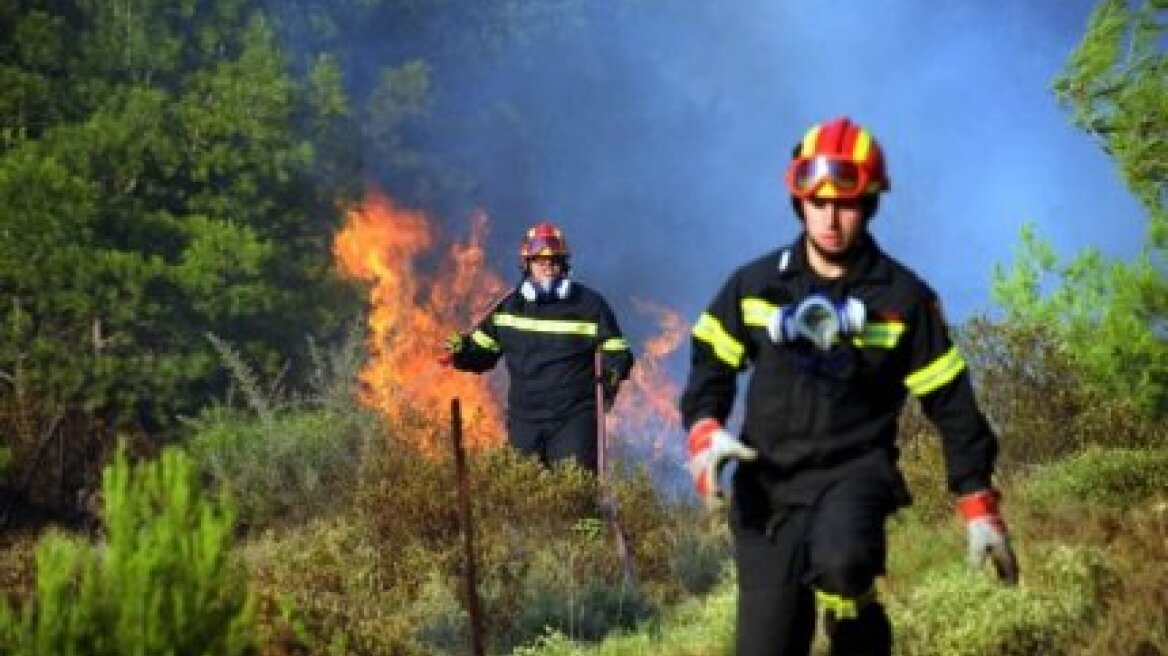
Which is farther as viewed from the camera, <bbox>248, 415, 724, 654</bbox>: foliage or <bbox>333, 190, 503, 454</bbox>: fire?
<bbox>333, 190, 503, 454</bbox>: fire

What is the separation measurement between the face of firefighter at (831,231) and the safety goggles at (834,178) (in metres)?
0.03

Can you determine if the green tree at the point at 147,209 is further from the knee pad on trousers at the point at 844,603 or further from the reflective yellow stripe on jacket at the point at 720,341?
the knee pad on trousers at the point at 844,603

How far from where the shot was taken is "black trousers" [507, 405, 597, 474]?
362 inches

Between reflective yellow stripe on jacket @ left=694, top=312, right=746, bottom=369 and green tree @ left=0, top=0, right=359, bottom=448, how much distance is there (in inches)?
362

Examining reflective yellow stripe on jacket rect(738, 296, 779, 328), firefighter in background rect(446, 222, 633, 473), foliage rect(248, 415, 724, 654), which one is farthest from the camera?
firefighter in background rect(446, 222, 633, 473)

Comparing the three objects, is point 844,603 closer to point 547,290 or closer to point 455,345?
point 547,290

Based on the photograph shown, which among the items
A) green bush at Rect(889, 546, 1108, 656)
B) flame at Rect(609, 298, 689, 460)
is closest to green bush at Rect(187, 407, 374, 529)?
green bush at Rect(889, 546, 1108, 656)

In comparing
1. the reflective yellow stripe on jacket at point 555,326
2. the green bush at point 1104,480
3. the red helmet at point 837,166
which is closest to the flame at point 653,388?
the reflective yellow stripe on jacket at point 555,326

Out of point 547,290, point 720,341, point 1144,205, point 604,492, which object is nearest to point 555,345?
point 547,290

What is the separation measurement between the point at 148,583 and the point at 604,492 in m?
5.47

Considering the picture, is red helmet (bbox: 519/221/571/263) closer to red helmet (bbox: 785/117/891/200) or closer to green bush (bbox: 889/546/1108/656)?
green bush (bbox: 889/546/1108/656)

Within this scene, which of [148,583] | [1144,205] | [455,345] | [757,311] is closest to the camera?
[148,583]

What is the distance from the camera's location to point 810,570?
4.04 m

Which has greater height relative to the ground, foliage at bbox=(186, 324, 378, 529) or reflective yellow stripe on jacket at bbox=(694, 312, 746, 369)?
foliage at bbox=(186, 324, 378, 529)
